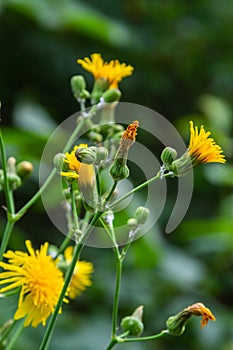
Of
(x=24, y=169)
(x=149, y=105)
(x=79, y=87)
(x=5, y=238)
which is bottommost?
(x=5, y=238)

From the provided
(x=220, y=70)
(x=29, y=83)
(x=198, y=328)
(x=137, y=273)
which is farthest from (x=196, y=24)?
(x=198, y=328)

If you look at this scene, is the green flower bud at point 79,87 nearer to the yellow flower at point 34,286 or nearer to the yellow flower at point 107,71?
the yellow flower at point 107,71

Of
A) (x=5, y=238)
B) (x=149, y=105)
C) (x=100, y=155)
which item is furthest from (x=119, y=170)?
(x=149, y=105)

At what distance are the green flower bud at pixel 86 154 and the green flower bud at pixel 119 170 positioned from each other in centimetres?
2

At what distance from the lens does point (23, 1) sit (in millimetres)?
2184

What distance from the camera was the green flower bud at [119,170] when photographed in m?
0.65

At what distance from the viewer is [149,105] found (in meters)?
2.74

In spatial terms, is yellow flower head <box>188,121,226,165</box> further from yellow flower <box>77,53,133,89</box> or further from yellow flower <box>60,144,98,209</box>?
yellow flower <box>77,53,133,89</box>

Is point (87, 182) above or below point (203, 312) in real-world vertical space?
above

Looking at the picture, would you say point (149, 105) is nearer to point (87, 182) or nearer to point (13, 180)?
point (13, 180)

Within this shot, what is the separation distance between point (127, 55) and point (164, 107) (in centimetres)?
34

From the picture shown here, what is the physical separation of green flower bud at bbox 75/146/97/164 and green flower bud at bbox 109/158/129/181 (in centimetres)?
2

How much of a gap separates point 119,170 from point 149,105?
2113 mm

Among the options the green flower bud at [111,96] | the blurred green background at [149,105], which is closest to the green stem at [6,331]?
the green flower bud at [111,96]
